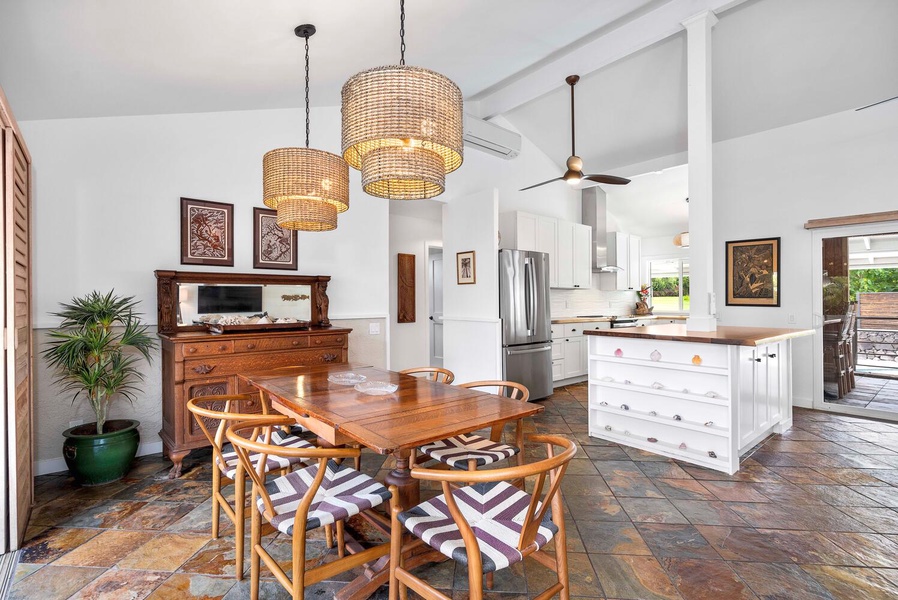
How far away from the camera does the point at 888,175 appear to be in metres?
4.31

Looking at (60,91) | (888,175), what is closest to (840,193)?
(888,175)

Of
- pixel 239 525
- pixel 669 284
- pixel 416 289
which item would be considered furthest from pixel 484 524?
pixel 669 284

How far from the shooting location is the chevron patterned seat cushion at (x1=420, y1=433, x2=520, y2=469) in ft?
6.82

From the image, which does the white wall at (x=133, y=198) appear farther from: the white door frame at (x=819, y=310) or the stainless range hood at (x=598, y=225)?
the white door frame at (x=819, y=310)

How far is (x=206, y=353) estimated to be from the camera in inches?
122

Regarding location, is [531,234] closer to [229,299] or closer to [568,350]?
[568,350]

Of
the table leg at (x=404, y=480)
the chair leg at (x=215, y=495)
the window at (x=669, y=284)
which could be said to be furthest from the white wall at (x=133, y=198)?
the window at (x=669, y=284)

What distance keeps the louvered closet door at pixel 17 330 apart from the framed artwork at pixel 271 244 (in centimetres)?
152

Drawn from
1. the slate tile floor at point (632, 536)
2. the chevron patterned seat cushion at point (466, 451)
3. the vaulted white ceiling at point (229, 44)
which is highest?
the vaulted white ceiling at point (229, 44)

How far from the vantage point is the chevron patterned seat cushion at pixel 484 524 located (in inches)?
51.1

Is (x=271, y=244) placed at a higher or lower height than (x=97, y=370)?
higher

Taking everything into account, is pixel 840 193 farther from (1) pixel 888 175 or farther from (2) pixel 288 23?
(2) pixel 288 23

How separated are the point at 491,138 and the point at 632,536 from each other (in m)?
4.49

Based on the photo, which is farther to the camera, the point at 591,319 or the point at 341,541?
the point at 591,319
